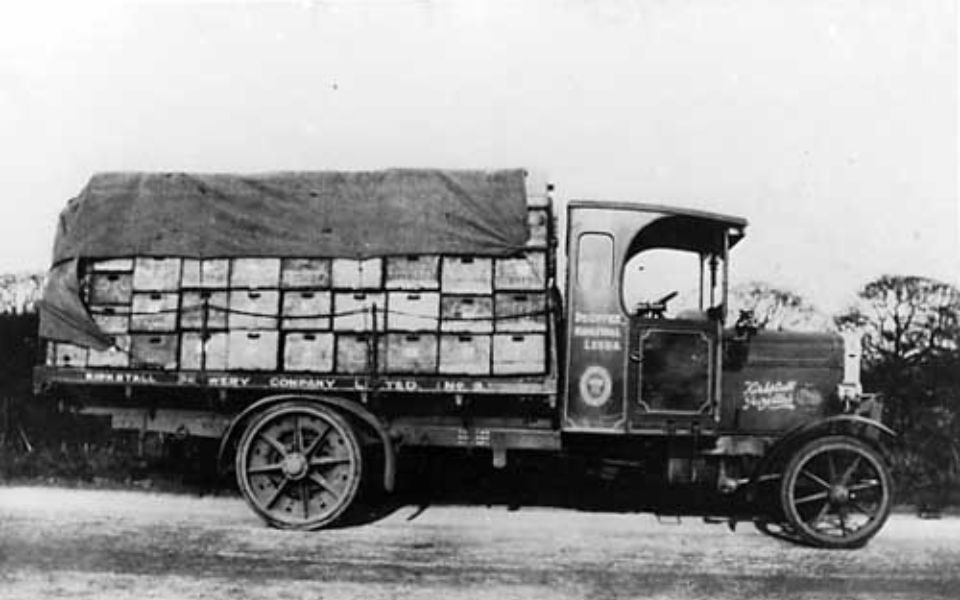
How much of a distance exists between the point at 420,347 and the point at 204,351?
1.76 metres

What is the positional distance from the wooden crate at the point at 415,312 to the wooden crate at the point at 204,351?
1.37 metres

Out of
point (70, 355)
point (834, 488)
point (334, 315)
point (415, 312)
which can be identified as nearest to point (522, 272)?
point (415, 312)

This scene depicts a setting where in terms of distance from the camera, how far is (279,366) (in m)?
7.51

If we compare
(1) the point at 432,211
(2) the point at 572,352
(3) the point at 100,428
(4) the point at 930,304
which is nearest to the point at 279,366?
(1) the point at 432,211

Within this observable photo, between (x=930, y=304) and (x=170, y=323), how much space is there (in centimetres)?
1052

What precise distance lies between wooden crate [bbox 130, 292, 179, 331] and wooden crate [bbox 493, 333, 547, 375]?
104 inches

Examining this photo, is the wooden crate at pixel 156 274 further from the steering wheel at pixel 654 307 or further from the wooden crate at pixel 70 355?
the steering wheel at pixel 654 307

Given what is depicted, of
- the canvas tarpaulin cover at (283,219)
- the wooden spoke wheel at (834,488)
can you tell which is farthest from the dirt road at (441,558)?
the canvas tarpaulin cover at (283,219)

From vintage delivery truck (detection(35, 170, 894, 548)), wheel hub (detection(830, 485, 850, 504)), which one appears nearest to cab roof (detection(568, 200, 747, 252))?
vintage delivery truck (detection(35, 170, 894, 548))

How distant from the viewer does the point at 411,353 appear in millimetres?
7441

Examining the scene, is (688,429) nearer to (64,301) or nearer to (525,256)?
(525,256)

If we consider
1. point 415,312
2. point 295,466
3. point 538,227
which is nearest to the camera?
point 295,466

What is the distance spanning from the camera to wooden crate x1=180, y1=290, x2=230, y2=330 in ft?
24.9

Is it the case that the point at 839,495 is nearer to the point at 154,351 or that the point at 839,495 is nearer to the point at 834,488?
the point at 834,488
